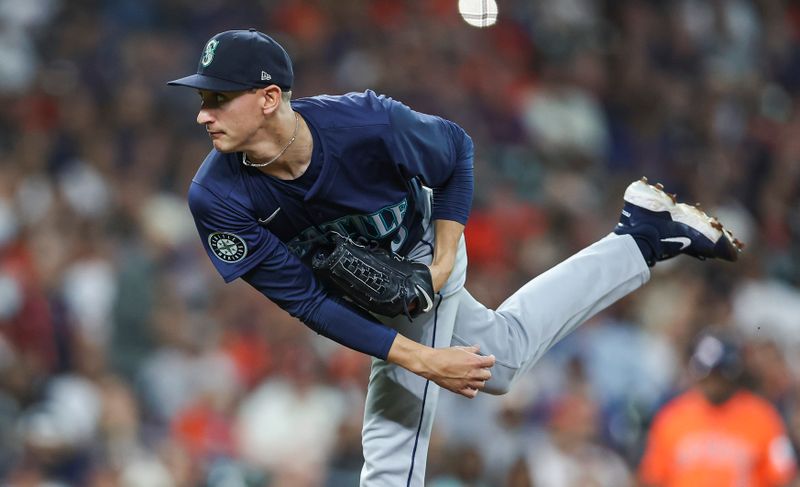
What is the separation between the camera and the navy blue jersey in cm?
395

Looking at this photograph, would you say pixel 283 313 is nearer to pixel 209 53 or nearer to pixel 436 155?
pixel 436 155

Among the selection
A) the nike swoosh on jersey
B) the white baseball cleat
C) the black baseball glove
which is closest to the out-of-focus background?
the white baseball cleat

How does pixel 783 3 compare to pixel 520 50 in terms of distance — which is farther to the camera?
pixel 783 3

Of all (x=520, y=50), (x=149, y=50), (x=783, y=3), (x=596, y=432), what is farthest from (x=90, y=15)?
(x=783, y=3)

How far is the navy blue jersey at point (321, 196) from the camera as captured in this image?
13.0 ft

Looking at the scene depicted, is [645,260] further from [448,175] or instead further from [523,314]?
[448,175]

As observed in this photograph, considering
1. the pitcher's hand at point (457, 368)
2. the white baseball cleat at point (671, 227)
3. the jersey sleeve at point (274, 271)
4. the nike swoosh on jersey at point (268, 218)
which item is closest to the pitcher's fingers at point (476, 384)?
the pitcher's hand at point (457, 368)

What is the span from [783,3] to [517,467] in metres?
6.68

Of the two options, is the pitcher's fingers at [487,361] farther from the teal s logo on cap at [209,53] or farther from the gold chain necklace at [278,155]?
the teal s logo on cap at [209,53]

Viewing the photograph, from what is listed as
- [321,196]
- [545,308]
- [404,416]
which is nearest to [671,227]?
[545,308]

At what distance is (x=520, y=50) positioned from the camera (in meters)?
10.2

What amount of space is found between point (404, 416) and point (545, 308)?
0.61m

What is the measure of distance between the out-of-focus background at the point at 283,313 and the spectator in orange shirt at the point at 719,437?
0.69 feet

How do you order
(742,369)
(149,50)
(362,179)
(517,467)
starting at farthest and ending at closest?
(149,50) < (517,467) < (742,369) < (362,179)
